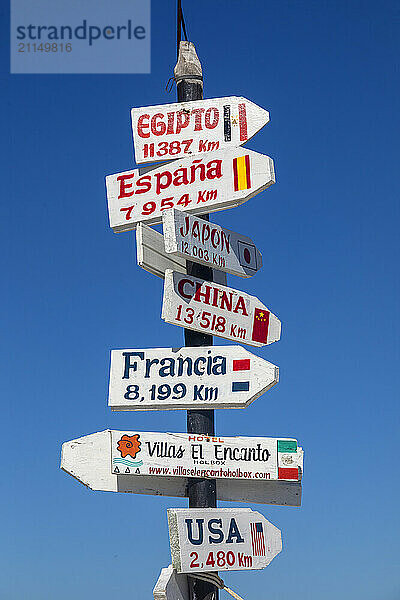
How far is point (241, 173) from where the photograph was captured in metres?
4.63

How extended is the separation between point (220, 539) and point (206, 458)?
0.46 meters

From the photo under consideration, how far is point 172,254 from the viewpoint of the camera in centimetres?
440

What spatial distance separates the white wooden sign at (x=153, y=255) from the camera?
4.37 m

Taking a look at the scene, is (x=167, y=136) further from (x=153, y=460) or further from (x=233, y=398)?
(x=153, y=460)

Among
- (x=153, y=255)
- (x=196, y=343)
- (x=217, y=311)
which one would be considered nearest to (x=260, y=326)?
(x=217, y=311)

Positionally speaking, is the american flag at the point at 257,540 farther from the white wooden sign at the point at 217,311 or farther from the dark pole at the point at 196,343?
→ the white wooden sign at the point at 217,311

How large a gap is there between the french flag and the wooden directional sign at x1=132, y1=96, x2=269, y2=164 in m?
1.42

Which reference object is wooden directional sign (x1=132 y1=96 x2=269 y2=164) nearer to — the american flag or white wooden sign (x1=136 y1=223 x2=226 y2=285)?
white wooden sign (x1=136 y1=223 x2=226 y2=285)

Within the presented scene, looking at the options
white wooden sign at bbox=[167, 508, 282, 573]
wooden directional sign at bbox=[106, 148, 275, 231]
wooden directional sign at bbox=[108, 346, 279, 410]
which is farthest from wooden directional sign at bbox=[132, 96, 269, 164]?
white wooden sign at bbox=[167, 508, 282, 573]

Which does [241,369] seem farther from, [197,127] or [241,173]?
[197,127]

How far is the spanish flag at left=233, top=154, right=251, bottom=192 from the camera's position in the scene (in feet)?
15.1

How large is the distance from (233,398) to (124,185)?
1.58m

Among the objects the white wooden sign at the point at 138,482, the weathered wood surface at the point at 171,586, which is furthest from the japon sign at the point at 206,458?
the weathered wood surface at the point at 171,586

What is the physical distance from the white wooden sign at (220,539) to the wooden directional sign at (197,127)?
7.49 feet
